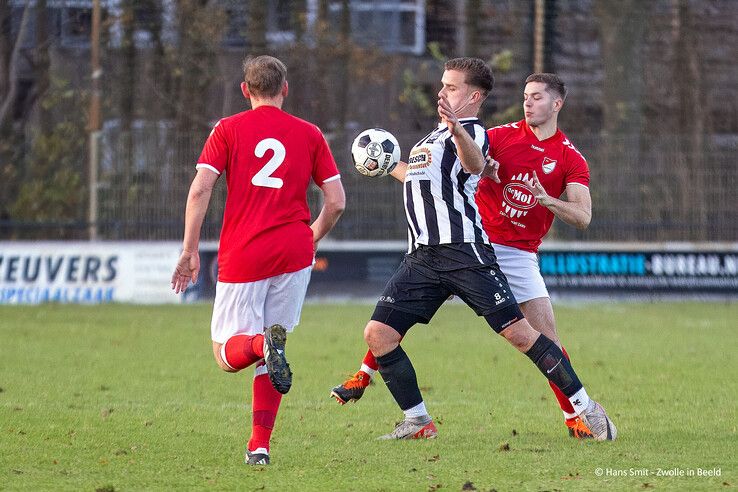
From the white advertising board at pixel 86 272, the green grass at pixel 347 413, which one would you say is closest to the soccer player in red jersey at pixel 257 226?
the green grass at pixel 347 413

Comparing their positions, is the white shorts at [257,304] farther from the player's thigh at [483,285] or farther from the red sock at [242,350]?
the player's thigh at [483,285]

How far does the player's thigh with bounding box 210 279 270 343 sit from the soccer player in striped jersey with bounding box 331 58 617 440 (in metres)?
1.08

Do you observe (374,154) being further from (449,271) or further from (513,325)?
(513,325)

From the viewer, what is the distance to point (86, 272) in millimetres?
18469

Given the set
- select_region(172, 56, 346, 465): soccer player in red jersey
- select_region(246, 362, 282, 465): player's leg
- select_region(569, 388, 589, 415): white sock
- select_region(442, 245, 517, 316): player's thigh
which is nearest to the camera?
select_region(172, 56, 346, 465): soccer player in red jersey

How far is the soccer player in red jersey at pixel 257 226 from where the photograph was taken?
20.7 ft

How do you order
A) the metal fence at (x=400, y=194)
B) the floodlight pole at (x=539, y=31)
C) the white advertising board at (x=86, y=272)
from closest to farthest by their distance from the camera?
the white advertising board at (x=86, y=272), the metal fence at (x=400, y=194), the floodlight pole at (x=539, y=31)

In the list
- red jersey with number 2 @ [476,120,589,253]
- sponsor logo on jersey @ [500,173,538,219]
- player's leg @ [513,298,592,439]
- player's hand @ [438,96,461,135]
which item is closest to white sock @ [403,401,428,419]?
player's leg @ [513,298,592,439]

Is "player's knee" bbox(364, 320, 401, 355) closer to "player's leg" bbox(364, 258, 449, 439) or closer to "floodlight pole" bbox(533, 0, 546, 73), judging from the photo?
"player's leg" bbox(364, 258, 449, 439)

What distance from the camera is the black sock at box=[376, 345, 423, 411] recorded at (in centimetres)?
736

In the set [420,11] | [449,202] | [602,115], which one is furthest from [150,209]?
[449,202]

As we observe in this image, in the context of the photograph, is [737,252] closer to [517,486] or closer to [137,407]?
[137,407]

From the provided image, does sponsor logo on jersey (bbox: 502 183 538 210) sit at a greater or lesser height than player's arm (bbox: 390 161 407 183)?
lesser

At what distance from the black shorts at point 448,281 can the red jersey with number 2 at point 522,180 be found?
58 cm
